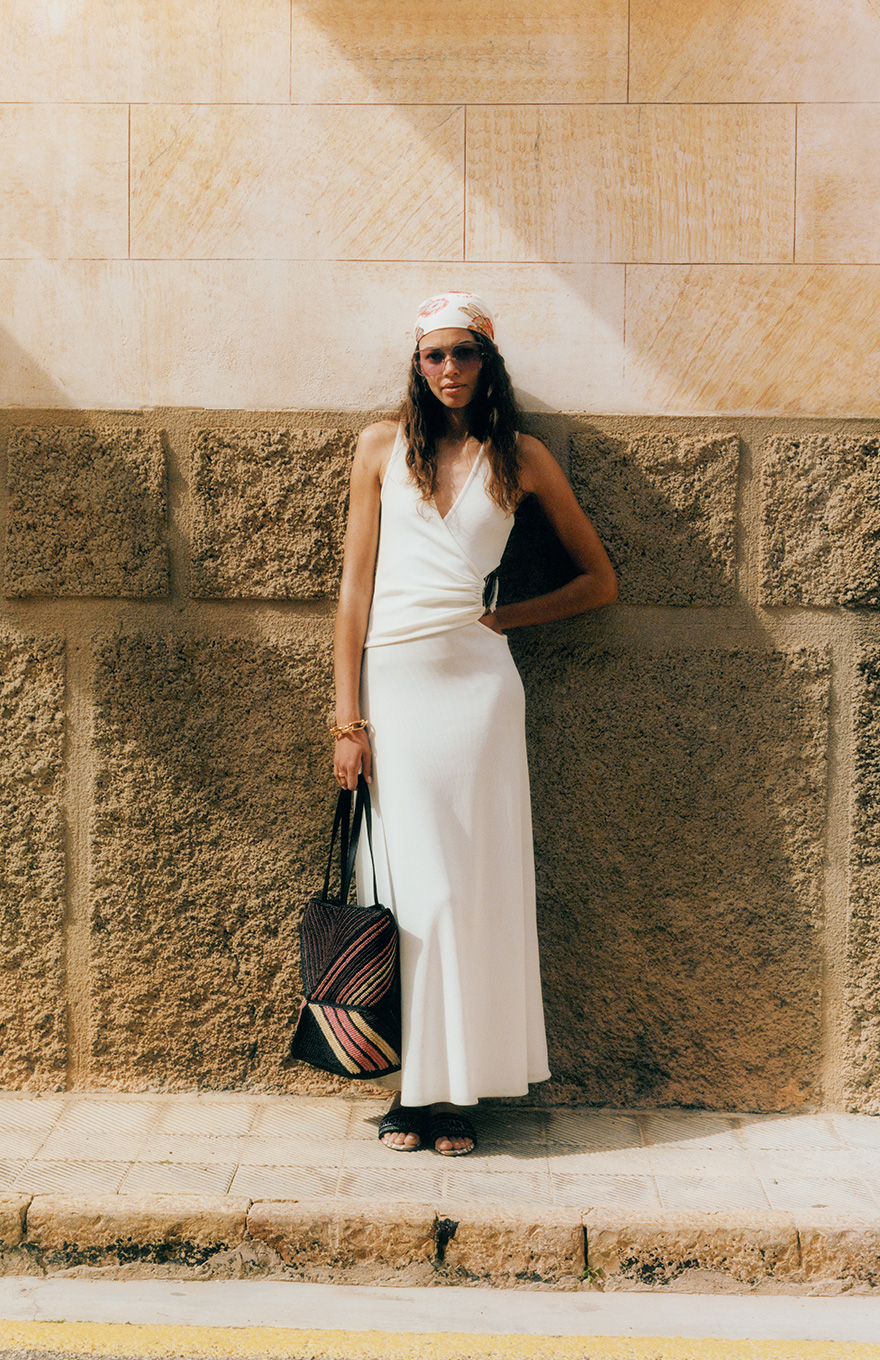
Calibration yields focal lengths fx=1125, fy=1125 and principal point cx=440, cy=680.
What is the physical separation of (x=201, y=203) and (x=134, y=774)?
1.70 m

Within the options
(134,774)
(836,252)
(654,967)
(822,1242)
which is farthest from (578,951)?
(836,252)

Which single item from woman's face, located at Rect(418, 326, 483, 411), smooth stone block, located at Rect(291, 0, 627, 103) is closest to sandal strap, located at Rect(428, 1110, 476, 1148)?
woman's face, located at Rect(418, 326, 483, 411)

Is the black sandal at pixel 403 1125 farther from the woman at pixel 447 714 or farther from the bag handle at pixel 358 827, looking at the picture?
the bag handle at pixel 358 827

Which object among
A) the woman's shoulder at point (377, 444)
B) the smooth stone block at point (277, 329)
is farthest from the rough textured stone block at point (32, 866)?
the woman's shoulder at point (377, 444)

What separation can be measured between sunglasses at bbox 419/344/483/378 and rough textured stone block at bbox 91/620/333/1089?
826 millimetres

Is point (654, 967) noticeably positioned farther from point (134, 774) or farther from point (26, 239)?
point (26, 239)

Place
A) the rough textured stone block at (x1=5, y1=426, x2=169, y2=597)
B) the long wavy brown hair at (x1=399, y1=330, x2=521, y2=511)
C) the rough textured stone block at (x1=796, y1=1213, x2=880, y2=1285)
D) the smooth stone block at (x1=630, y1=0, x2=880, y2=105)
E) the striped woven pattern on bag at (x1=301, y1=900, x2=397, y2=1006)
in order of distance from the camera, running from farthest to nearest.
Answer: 1. the rough textured stone block at (x1=5, y1=426, x2=169, y2=597)
2. the smooth stone block at (x1=630, y1=0, x2=880, y2=105)
3. the long wavy brown hair at (x1=399, y1=330, x2=521, y2=511)
4. the striped woven pattern on bag at (x1=301, y1=900, x2=397, y2=1006)
5. the rough textured stone block at (x1=796, y1=1213, x2=880, y2=1285)

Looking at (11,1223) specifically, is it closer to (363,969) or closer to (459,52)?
(363,969)

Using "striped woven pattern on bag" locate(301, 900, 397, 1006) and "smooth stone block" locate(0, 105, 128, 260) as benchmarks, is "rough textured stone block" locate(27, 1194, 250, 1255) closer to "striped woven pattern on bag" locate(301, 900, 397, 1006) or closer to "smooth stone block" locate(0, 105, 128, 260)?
"striped woven pattern on bag" locate(301, 900, 397, 1006)

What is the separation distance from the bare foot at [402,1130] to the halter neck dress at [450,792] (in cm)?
15

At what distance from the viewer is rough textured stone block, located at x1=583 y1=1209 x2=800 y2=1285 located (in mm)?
2684

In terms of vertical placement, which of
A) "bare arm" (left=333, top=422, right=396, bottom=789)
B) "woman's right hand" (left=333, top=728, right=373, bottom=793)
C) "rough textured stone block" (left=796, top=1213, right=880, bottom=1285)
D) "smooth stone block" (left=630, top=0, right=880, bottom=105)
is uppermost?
"smooth stone block" (left=630, top=0, right=880, bottom=105)

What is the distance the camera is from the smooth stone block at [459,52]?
3240mm

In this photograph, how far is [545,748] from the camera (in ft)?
11.0
